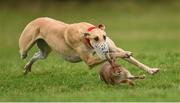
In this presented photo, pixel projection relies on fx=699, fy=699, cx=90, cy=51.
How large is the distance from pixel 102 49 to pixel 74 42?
0.88 metres

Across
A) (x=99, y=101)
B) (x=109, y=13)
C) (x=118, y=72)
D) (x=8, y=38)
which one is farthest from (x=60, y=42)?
(x=109, y=13)

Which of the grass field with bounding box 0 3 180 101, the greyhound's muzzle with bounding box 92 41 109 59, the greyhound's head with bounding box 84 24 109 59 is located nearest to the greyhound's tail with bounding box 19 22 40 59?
the grass field with bounding box 0 3 180 101

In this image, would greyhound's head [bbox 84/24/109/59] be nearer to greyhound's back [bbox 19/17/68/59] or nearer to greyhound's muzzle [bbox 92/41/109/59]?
greyhound's muzzle [bbox 92/41/109/59]

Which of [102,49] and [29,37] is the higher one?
[29,37]

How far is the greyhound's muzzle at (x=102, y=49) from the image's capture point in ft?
37.7

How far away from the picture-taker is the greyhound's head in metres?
11.5

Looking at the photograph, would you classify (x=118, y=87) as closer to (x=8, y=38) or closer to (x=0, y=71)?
(x=0, y=71)

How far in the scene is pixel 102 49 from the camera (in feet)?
37.7

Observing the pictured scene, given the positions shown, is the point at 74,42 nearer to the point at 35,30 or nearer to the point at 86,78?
the point at 86,78

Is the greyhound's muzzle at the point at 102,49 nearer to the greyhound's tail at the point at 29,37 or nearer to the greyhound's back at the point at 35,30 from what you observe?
the greyhound's back at the point at 35,30

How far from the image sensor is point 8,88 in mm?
12141

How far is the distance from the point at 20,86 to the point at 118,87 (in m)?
1.88

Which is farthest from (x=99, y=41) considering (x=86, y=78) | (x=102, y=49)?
(x=86, y=78)

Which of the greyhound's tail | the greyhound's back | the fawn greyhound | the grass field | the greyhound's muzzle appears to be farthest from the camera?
the greyhound's tail
